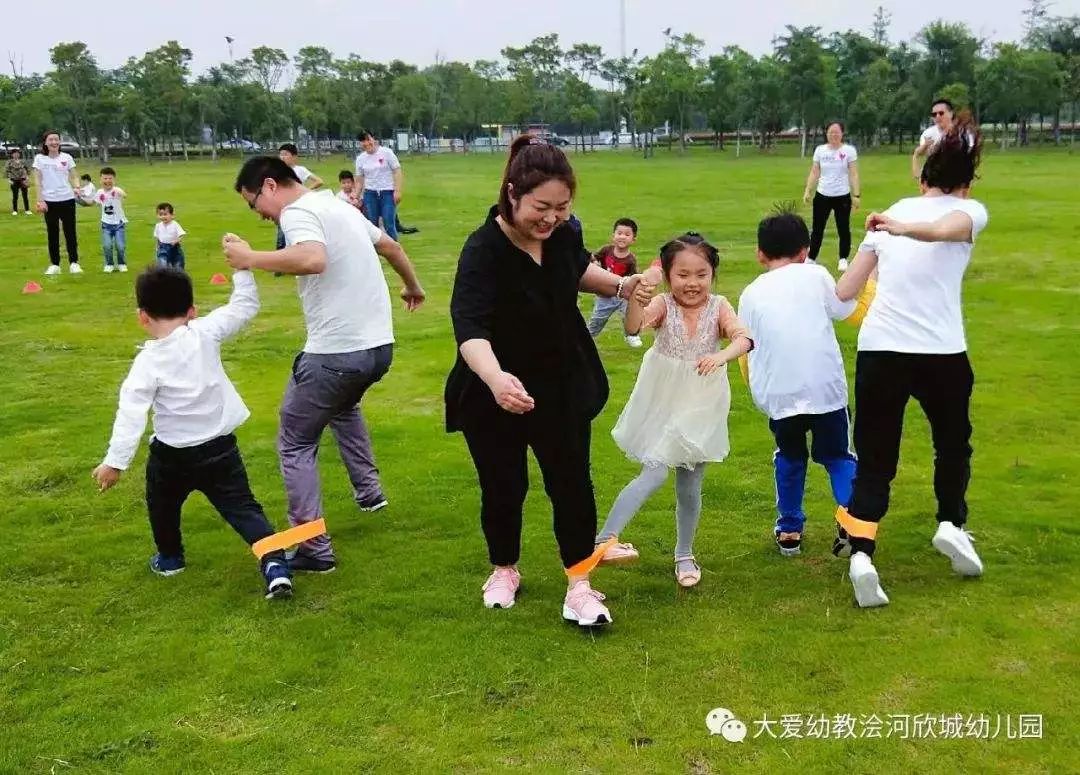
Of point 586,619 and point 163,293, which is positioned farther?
point 163,293

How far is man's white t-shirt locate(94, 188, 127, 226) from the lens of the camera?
45.7 ft

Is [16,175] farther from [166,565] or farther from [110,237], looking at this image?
[166,565]

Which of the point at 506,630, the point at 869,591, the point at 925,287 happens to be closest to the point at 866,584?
the point at 869,591

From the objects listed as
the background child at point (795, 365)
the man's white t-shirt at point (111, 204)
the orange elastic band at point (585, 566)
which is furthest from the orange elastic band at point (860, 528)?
the man's white t-shirt at point (111, 204)

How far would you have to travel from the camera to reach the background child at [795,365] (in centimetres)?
448

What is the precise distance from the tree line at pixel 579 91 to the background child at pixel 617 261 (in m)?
50.3

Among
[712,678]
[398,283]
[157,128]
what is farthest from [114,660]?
[157,128]

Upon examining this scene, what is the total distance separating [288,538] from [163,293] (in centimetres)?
122

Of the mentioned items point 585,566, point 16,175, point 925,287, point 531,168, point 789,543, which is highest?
point 16,175

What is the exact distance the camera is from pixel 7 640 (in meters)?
4.02

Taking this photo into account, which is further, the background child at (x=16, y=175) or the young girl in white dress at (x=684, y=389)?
the background child at (x=16, y=175)

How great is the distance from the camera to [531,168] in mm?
3590

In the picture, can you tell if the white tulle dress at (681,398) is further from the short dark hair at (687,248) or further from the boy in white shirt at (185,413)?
the boy in white shirt at (185,413)

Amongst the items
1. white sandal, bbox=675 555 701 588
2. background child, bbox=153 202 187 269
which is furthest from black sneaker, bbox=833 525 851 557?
background child, bbox=153 202 187 269
